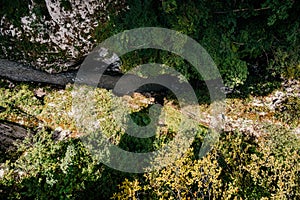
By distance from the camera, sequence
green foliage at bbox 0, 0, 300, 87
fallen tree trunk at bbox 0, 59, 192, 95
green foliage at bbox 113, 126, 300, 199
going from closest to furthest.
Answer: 1. green foliage at bbox 113, 126, 300, 199
2. green foliage at bbox 0, 0, 300, 87
3. fallen tree trunk at bbox 0, 59, 192, 95

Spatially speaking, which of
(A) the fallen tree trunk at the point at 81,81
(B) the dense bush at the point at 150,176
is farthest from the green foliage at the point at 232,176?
(A) the fallen tree trunk at the point at 81,81

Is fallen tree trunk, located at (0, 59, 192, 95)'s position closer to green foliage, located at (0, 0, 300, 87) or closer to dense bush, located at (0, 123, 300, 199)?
green foliage, located at (0, 0, 300, 87)

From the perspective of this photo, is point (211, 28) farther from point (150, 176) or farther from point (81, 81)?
point (81, 81)

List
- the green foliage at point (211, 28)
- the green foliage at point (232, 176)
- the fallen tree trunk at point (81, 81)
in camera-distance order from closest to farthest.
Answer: the green foliage at point (232, 176) → the green foliage at point (211, 28) → the fallen tree trunk at point (81, 81)

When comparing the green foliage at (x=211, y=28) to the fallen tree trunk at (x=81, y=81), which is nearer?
the green foliage at (x=211, y=28)

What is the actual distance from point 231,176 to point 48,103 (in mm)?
4844

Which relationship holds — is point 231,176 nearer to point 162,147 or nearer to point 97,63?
point 162,147

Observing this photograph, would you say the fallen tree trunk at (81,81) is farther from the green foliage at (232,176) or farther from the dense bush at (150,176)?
the green foliage at (232,176)

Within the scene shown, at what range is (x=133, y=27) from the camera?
5.94 meters

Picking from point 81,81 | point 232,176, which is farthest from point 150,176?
point 81,81

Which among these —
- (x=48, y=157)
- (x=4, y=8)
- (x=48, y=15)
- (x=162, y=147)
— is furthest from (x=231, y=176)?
(x=4, y=8)

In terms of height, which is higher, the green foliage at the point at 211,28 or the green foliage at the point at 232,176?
the green foliage at the point at 211,28

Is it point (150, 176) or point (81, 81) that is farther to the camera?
point (81, 81)

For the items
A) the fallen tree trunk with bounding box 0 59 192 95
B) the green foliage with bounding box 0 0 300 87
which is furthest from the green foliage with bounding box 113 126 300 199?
the fallen tree trunk with bounding box 0 59 192 95
